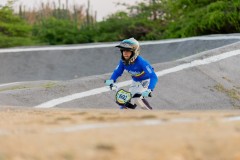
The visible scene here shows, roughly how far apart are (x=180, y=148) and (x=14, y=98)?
9394 mm

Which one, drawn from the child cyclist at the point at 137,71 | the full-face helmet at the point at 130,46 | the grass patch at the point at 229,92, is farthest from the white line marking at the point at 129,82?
the full-face helmet at the point at 130,46

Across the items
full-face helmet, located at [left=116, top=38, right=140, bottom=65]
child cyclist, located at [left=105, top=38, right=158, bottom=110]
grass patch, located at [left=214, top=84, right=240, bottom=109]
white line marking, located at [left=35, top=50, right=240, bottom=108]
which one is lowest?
grass patch, located at [left=214, top=84, right=240, bottom=109]

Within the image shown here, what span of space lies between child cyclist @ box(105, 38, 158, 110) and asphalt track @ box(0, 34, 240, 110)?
2.82 metres

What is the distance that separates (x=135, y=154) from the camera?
173 cm

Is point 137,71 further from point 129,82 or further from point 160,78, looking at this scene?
point 160,78

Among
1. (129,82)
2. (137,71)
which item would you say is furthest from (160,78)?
(137,71)

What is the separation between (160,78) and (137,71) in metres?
4.43

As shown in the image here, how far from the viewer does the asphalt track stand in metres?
11.3

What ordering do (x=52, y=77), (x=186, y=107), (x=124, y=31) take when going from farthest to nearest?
(x=124, y=31) < (x=52, y=77) < (x=186, y=107)

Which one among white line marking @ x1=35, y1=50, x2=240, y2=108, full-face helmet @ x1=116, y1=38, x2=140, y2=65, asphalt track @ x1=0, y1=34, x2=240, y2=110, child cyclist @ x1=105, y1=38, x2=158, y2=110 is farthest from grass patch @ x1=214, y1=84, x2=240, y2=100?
full-face helmet @ x1=116, y1=38, x2=140, y2=65

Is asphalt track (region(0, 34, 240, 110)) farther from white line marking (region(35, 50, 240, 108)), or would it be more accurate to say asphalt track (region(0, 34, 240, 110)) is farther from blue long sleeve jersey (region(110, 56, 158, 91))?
blue long sleeve jersey (region(110, 56, 158, 91))

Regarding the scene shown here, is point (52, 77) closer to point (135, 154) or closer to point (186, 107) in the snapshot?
point (186, 107)

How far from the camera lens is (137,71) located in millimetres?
8359

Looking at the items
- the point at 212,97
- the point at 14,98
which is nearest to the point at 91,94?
the point at 14,98
